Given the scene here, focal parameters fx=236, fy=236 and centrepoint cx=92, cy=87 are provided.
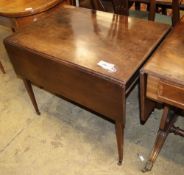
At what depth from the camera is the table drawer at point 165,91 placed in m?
0.98

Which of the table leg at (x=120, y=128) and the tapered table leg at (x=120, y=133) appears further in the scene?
the tapered table leg at (x=120, y=133)

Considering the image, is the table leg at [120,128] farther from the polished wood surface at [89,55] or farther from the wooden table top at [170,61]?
the wooden table top at [170,61]

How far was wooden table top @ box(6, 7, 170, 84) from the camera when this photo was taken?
1195 millimetres

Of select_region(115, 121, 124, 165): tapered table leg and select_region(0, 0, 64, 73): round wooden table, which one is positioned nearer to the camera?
select_region(115, 121, 124, 165): tapered table leg

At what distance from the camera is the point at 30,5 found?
75.5 inches

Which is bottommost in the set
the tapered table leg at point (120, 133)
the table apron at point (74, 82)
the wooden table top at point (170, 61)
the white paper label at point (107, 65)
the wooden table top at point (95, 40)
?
the tapered table leg at point (120, 133)

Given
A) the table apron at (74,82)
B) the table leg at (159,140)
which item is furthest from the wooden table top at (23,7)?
the table leg at (159,140)

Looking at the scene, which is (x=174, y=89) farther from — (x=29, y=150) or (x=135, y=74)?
(x=29, y=150)

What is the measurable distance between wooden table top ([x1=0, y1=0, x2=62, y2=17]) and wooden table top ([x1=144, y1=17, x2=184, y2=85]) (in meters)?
1.13

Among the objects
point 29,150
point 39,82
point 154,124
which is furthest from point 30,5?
point 154,124

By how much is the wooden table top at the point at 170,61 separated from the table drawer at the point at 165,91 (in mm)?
31

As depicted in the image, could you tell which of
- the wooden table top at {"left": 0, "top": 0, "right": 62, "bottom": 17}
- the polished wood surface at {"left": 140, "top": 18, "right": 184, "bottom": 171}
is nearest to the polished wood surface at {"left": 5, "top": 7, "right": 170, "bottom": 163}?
the polished wood surface at {"left": 140, "top": 18, "right": 184, "bottom": 171}

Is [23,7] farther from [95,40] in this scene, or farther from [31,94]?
[95,40]

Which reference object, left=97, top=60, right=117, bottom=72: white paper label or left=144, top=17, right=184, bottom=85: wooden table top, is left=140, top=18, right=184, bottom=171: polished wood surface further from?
left=97, top=60, right=117, bottom=72: white paper label
